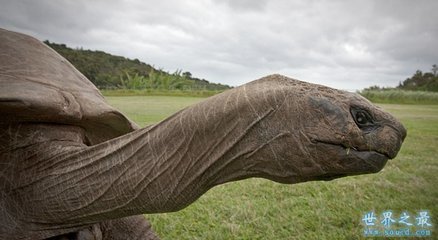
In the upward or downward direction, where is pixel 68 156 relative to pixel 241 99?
downward

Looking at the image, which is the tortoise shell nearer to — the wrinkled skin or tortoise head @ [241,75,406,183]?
the wrinkled skin

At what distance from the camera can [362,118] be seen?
829mm

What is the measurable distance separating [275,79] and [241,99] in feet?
0.37

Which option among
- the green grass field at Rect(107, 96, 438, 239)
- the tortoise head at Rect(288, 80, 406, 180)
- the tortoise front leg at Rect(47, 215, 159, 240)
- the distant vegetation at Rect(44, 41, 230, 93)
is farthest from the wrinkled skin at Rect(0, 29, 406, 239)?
the distant vegetation at Rect(44, 41, 230, 93)

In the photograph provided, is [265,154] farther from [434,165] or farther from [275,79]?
[434,165]

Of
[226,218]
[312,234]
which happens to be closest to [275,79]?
[312,234]

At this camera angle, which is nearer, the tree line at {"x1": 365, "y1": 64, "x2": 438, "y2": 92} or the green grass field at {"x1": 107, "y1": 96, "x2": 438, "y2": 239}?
the green grass field at {"x1": 107, "y1": 96, "x2": 438, "y2": 239}

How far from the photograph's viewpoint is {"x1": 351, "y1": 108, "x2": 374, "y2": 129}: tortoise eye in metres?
0.82

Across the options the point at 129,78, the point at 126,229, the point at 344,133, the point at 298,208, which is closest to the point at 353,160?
the point at 344,133

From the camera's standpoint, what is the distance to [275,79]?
0.92 metres

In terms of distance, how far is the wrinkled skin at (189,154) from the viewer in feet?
2.71

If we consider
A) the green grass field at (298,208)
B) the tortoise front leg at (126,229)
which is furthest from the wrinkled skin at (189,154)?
the green grass field at (298,208)

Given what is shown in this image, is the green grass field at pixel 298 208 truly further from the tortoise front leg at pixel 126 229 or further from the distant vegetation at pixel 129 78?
the distant vegetation at pixel 129 78

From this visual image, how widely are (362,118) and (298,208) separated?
1.87m
